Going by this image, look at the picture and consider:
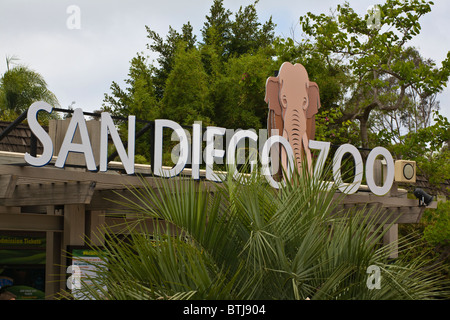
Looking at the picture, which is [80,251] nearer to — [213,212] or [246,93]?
[213,212]

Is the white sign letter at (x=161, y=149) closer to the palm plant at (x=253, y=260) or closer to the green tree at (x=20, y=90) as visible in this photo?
the palm plant at (x=253, y=260)

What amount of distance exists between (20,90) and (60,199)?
17.7 m

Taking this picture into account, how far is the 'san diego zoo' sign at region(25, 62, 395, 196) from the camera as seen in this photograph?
8.70m

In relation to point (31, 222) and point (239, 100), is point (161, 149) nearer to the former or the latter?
point (31, 222)

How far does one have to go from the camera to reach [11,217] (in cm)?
1027

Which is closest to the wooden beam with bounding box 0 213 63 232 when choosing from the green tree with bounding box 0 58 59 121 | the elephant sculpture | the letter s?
the letter s

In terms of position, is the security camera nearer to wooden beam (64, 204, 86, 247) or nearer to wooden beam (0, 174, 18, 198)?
wooden beam (64, 204, 86, 247)

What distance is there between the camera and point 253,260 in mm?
4781

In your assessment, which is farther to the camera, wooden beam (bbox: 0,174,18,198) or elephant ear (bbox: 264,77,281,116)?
elephant ear (bbox: 264,77,281,116)

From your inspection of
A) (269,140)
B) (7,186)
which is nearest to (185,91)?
(269,140)

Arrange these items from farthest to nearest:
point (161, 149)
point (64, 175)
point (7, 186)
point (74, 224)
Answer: point (74, 224)
point (161, 149)
point (64, 175)
point (7, 186)
